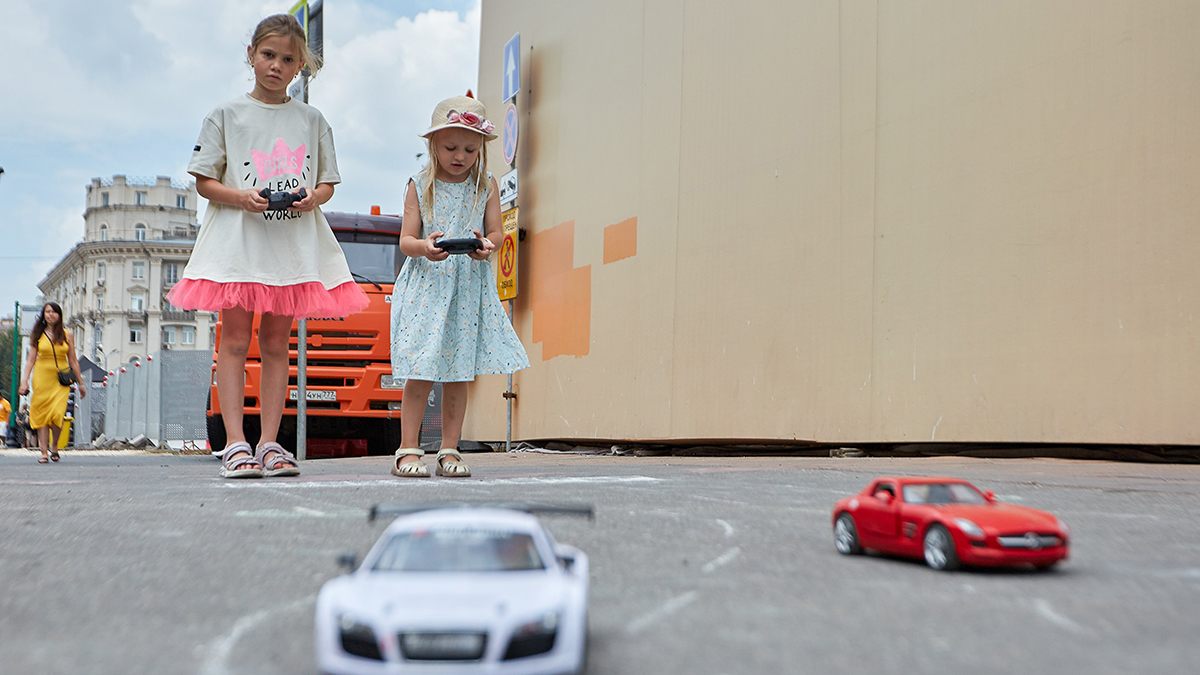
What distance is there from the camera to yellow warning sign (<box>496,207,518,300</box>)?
557 inches

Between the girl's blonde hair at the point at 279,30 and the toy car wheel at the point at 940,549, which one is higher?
the girl's blonde hair at the point at 279,30

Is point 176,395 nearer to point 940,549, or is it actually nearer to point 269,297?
point 269,297

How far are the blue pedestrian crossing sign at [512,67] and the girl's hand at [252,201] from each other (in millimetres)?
10510

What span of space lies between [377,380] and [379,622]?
367 inches

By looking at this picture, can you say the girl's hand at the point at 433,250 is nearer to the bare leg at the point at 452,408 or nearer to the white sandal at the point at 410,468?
the bare leg at the point at 452,408

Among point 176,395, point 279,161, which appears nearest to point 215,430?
point 279,161

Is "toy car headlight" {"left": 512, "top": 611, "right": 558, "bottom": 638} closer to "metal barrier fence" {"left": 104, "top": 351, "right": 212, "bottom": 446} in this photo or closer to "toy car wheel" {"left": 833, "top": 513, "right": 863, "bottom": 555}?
"toy car wheel" {"left": 833, "top": 513, "right": 863, "bottom": 555}

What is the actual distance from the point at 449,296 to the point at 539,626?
3.75 m

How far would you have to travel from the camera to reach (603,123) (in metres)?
12.3

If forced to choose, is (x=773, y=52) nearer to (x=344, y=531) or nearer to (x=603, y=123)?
(x=603, y=123)

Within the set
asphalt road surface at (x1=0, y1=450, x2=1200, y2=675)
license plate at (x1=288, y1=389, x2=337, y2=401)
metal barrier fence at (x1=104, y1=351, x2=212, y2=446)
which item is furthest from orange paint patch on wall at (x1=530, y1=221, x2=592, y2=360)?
asphalt road surface at (x1=0, y1=450, x2=1200, y2=675)

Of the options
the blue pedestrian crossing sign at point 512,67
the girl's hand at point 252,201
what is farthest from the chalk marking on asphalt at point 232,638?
the blue pedestrian crossing sign at point 512,67

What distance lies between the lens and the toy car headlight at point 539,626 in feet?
3.76

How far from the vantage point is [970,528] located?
1.90 m
